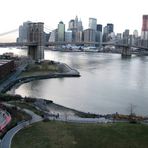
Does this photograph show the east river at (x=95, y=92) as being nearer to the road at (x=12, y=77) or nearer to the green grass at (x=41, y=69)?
the road at (x=12, y=77)

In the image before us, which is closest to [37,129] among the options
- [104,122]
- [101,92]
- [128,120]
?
[104,122]

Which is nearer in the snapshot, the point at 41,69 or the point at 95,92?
the point at 95,92

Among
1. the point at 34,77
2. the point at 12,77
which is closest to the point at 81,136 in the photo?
the point at 12,77

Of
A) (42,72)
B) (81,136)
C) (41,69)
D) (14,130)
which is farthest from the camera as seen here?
(41,69)

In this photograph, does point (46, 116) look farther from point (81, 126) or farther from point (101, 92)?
point (101, 92)

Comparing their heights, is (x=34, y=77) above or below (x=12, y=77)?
below

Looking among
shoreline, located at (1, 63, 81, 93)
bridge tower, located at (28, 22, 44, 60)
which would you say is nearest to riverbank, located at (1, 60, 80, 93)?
shoreline, located at (1, 63, 81, 93)

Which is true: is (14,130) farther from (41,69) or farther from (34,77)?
(41,69)

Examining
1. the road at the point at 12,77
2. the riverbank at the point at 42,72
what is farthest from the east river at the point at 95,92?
the riverbank at the point at 42,72
